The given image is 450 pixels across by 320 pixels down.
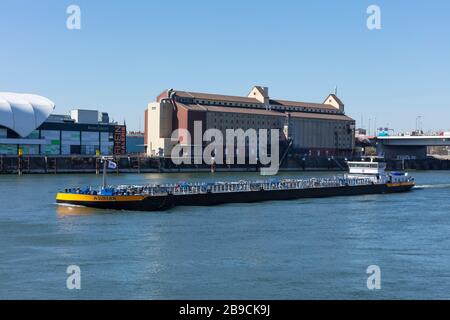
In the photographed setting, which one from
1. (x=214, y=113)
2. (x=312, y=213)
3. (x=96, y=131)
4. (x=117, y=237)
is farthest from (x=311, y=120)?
(x=117, y=237)

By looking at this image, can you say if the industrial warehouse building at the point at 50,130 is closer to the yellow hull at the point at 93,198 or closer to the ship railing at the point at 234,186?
the ship railing at the point at 234,186

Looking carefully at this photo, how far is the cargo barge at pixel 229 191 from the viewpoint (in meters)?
48.1

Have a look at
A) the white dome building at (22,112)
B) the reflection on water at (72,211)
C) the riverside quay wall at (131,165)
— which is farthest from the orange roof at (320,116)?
the reflection on water at (72,211)

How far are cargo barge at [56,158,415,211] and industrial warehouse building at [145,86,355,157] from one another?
2256 inches

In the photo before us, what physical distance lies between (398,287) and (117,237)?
16.2 m

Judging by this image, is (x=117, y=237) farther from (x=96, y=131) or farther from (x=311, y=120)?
(x=311, y=120)

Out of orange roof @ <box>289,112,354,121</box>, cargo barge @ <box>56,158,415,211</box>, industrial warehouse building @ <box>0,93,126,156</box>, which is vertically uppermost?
orange roof @ <box>289,112,354,121</box>

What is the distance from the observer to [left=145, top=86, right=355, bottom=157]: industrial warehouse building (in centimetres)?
13362

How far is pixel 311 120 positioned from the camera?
157625 millimetres

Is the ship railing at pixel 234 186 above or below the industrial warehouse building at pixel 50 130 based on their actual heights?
below

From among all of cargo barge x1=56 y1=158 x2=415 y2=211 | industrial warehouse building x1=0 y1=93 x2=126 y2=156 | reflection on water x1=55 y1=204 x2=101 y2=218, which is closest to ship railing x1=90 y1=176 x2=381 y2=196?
cargo barge x1=56 y1=158 x2=415 y2=211

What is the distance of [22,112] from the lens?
119 meters

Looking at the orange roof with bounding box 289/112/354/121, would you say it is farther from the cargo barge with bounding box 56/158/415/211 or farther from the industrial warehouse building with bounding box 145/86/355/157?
the cargo barge with bounding box 56/158/415/211

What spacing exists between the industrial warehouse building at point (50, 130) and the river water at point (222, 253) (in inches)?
2825
